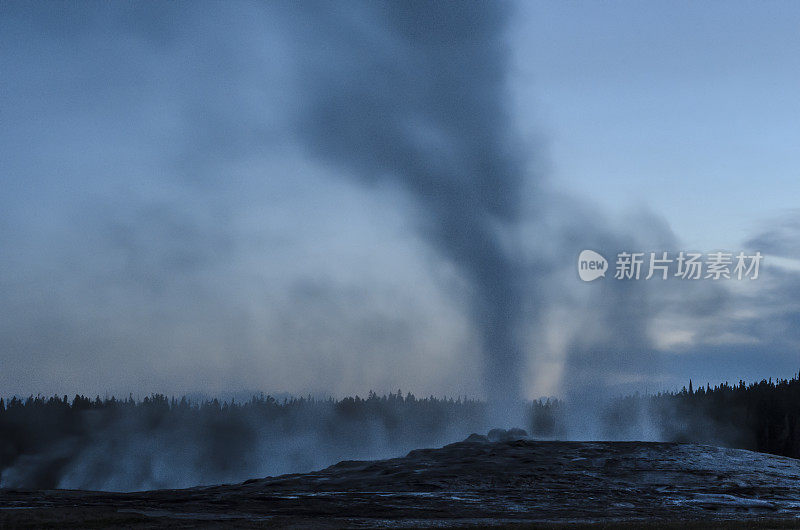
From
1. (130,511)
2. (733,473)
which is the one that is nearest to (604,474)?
(733,473)

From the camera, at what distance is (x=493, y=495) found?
58625 millimetres

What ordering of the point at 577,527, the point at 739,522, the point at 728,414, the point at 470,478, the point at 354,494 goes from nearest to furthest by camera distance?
the point at 577,527 → the point at 739,522 → the point at 354,494 → the point at 470,478 → the point at 728,414

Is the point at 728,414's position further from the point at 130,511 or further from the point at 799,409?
the point at 130,511

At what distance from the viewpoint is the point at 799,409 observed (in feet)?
531

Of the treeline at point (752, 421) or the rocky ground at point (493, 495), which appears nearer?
the rocky ground at point (493, 495)

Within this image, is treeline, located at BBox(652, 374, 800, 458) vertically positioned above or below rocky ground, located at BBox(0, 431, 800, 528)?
above

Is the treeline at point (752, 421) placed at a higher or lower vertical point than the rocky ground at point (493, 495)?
higher

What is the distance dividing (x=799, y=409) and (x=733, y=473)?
10914cm

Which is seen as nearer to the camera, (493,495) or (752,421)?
(493,495)

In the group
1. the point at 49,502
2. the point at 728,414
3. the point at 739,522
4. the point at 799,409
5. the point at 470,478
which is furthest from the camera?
the point at 728,414

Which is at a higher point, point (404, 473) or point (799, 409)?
point (799, 409)

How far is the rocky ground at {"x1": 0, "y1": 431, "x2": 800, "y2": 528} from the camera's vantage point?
43.8 meters

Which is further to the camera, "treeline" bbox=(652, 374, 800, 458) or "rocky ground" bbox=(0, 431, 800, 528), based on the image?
"treeline" bbox=(652, 374, 800, 458)

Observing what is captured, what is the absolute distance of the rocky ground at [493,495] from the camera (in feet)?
144
